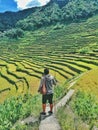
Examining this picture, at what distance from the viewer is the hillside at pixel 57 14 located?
14938cm

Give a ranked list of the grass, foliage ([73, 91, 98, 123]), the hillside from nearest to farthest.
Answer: foliage ([73, 91, 98, 123]) → the grass → the hillside

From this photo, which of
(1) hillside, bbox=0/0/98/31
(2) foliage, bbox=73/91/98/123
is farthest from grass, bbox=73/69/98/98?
(1) hillside, bbox=0/0/98/31

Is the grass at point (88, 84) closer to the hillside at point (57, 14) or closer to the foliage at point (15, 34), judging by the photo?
the foliage at point (15, 34)

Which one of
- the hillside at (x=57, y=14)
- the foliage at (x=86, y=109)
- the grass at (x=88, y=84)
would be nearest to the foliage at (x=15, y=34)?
the hillside at (x=57, y=14)

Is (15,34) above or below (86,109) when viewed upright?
below

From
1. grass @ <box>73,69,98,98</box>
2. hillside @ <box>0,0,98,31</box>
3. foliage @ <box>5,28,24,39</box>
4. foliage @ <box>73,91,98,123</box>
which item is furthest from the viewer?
hillside @ <box>0,0,98,31</box>

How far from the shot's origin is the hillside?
Answer: 14938 cm

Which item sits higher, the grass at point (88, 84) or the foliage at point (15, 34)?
the grass at point (88, 84)

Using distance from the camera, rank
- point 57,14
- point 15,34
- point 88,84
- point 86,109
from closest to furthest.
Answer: point 86,109 < point 88,84 < point 15,34 < point 57,14

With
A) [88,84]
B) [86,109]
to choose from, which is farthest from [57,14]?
[86,109]

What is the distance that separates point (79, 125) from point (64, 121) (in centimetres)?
57

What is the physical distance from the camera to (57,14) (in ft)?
532

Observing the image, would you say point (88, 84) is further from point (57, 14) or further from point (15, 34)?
point (57, 14)

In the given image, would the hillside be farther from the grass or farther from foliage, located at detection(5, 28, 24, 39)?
the grass
